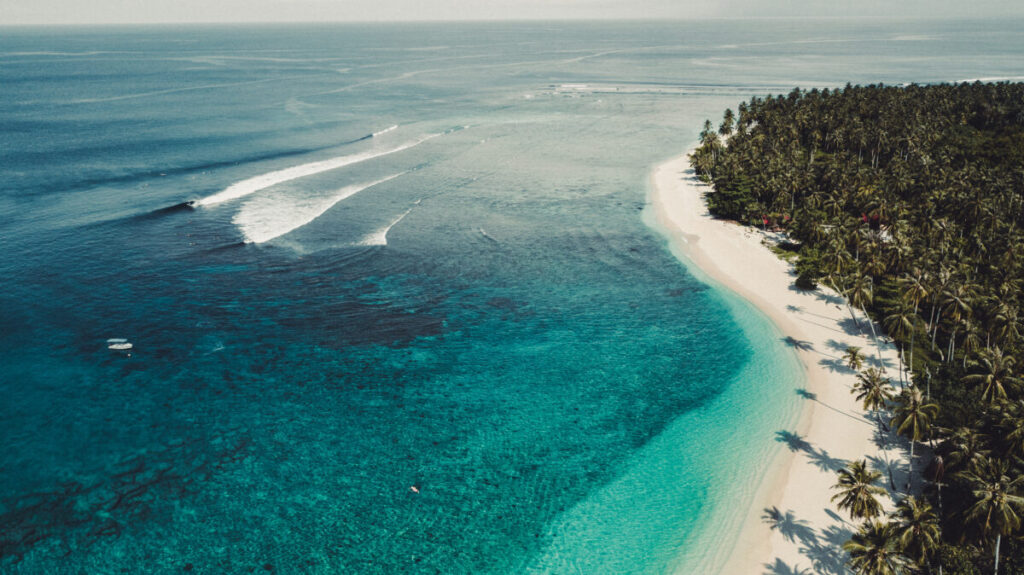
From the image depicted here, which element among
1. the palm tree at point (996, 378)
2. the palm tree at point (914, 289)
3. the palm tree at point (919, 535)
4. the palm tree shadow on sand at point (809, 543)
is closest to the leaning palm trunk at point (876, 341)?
the palm tree at point (914, 289)

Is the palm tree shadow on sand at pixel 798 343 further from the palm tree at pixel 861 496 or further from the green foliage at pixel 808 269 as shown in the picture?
the palm tree at pixel 861 496

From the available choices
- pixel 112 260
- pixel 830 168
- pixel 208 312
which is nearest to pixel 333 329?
pixel 208 312

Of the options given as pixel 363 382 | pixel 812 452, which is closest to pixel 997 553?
pixel 812 452

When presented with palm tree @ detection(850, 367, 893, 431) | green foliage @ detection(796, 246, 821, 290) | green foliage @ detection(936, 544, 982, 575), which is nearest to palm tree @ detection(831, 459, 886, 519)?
green foliage @ detection(936, 544, 982, 575)

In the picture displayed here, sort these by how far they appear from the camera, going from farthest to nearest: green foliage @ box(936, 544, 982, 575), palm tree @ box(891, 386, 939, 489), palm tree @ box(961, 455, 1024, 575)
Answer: palm tree @ box(891, 386, 939, 489) → green foliage @ box(936, 544, 982, 575) → palm tree @ box(961, 455, 1024, 575)

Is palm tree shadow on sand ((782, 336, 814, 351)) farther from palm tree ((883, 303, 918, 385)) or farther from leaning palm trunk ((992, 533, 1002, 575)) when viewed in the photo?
leaning palm trunk ((992, 533, 1002, 575))

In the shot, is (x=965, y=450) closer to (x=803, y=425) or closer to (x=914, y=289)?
(x=803, y=425)
